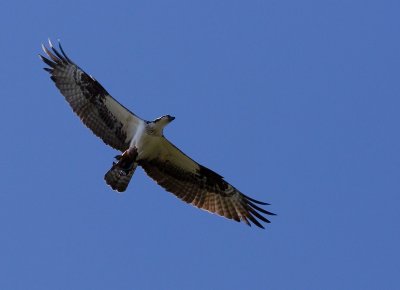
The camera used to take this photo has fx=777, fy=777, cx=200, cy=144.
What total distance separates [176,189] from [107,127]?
1.90 meters

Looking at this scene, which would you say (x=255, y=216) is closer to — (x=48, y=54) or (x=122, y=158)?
(x=122, y=158)

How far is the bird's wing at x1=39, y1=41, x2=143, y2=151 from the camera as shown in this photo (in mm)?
15250

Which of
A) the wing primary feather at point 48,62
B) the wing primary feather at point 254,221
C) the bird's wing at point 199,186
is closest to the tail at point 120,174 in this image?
the bird's wing at point 199,186

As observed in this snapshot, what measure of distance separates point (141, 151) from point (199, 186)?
61.9 inches

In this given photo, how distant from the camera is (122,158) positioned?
585 inches

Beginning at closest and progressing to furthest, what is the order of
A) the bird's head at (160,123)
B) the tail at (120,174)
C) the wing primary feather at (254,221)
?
the tail at (120,174) → the bird's head at (160,123) → the wing primary feather at (254,221)

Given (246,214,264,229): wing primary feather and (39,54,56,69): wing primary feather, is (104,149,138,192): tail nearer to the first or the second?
(39,54,56,69): wing primary feather

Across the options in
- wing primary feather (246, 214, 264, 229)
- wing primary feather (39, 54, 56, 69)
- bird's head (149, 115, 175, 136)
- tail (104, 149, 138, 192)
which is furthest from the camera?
wing primary feather (246, 214, 264, 229)

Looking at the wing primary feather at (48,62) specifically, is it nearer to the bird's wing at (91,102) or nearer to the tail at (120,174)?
the bird's wing at (91,102)

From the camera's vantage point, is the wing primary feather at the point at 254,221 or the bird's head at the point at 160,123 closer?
the bird's head at the point at 160,123

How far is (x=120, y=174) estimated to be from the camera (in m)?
14.7

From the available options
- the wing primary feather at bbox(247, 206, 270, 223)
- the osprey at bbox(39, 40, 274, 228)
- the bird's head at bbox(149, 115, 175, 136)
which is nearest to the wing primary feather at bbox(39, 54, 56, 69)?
the osprey at bbox(39, 40, 274, 228)

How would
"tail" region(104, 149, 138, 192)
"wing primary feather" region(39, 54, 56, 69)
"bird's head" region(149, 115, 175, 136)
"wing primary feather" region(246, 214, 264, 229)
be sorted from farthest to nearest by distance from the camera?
1. "wing primary feather" region(246, 214, 264, 229)
2. "wing primary feather" region(39, 54, 56, 69)
3. "bird's head" region(149, 115, 175, 136)
4. "tail" region(104, 149, 138, 192)

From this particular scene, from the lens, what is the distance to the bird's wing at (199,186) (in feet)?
51.3
